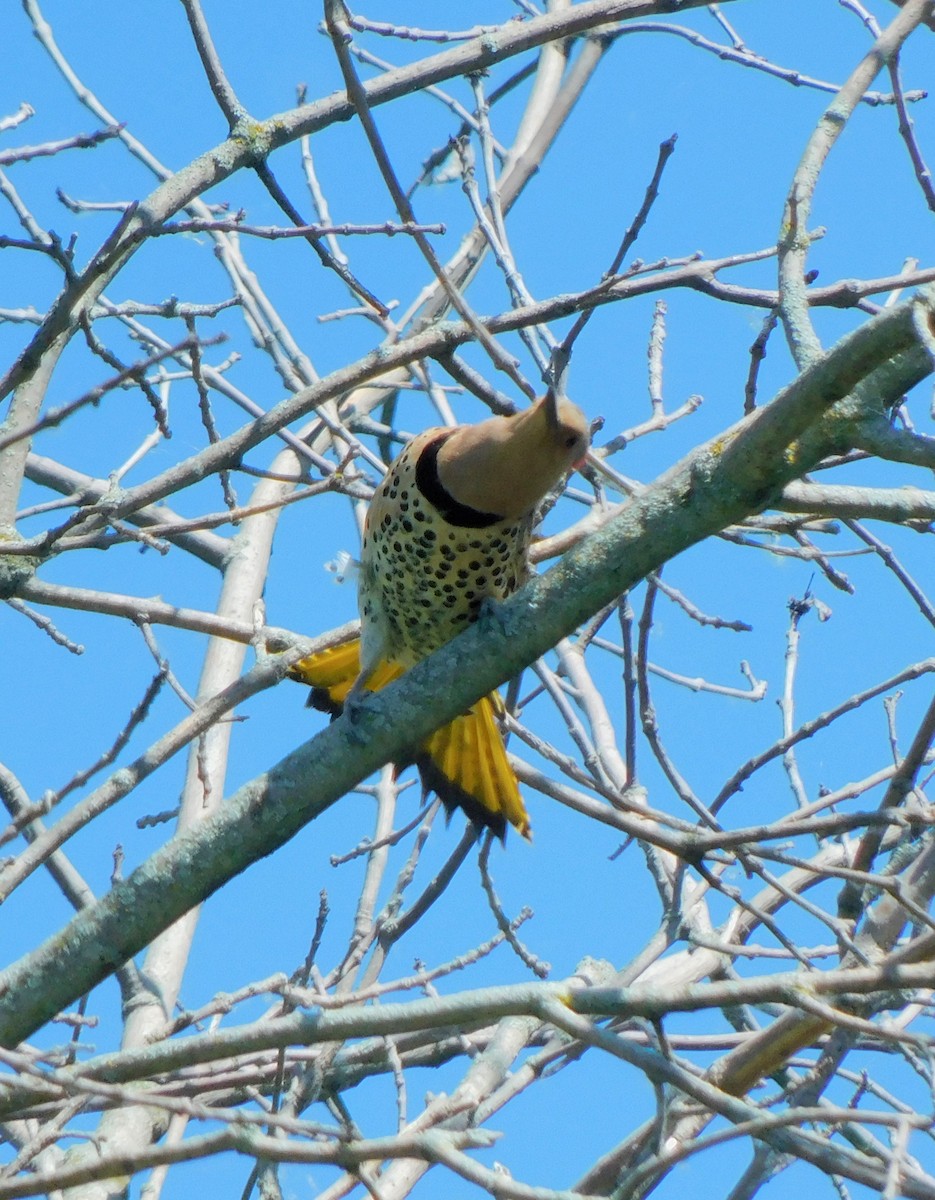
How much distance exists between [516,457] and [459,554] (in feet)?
1.12

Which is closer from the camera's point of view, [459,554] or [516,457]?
[516,457]

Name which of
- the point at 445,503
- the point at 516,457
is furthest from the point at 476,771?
the point at 516,457

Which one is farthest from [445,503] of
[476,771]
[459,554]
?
[476,771]

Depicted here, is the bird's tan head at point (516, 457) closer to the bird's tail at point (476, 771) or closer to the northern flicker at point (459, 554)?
the northern flicker at point (459, 554)

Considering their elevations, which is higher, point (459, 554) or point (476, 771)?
point (459, 554)

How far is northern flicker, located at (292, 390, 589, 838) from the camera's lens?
11.9 feet

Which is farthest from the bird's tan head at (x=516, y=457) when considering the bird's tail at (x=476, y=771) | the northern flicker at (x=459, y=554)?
the bird's tail at (x=476, y=771)

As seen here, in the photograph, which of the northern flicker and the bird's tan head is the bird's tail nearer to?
the northern flicker

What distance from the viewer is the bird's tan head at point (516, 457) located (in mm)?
3533

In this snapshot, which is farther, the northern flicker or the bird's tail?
the bird's tail

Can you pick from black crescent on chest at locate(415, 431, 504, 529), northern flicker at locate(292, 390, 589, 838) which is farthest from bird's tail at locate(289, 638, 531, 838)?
black crescent on chest at locate(415, 431, 504, 529)

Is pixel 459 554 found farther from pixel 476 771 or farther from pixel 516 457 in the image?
pixel 476 771

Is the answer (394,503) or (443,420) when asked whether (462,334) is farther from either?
(443,420)

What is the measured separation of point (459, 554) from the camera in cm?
382
